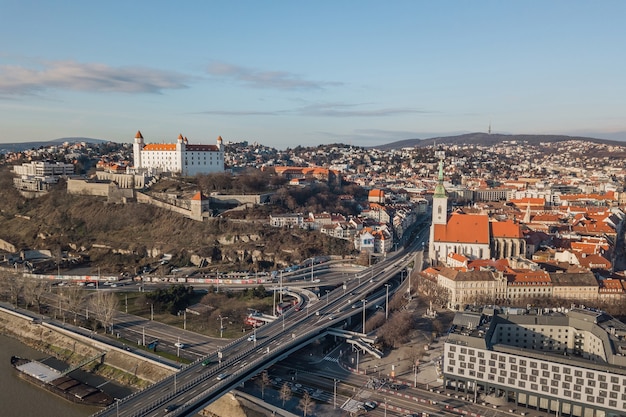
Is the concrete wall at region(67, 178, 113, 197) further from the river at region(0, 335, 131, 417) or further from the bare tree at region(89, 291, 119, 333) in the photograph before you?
the river at region(0, 335, 131, 417)

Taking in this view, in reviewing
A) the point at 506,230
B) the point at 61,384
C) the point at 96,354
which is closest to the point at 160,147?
the point at 96,354

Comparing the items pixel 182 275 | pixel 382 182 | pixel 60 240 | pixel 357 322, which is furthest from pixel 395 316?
pixel 382 182

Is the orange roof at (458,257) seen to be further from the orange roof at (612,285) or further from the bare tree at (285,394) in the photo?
the bare tree at (285,394)

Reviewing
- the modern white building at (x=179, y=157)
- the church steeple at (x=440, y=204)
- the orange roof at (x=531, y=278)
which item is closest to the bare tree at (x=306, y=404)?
the orange roof at (x=531, y=278)

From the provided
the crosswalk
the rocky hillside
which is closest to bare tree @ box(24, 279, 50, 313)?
the rocky hillside

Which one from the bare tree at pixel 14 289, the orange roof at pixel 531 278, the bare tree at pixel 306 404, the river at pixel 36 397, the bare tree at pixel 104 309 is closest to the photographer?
the bare tree at pixel 306 404

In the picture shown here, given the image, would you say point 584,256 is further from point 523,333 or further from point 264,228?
point 264,228
